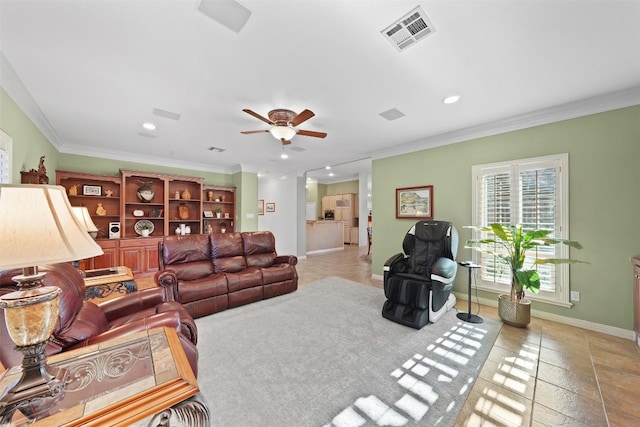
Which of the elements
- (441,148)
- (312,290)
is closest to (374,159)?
(441,148)

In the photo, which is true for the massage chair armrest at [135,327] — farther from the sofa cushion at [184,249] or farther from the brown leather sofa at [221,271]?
the sofa cushion at [184,249]

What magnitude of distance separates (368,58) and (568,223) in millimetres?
2983

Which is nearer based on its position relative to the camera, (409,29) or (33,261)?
(33,261)

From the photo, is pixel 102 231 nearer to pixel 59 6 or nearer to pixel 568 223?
pixel 59 6

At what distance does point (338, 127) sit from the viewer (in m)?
3.49

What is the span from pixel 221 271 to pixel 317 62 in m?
2.98

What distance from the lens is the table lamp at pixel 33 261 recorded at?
77 centimetres

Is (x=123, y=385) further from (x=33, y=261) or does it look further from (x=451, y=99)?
(x=451, y=99)

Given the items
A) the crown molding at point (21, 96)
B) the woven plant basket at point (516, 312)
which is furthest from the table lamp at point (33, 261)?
the woven plant basket at point (516, 312)

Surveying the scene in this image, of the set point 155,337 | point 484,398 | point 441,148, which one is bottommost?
point 484,398

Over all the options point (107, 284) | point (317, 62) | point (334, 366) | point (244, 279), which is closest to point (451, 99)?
point (317, 62)

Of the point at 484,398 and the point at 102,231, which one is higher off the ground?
the point at 102,231

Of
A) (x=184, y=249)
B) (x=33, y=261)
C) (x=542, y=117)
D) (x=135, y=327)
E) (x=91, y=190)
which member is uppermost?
(x=542, y=117)

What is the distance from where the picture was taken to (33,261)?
0.77 m
